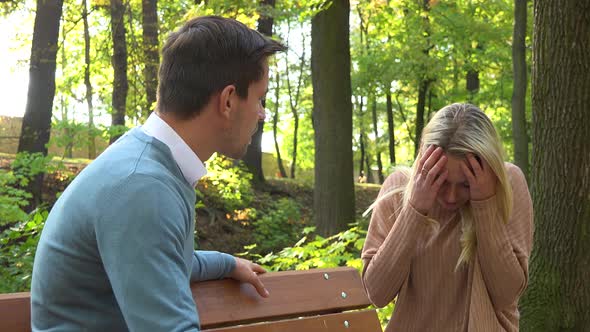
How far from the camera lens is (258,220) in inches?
616

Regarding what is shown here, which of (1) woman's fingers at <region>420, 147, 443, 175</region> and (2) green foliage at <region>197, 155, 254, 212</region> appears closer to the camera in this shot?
(1) woman's fingers at <region>420, 147, 443, 175</region>

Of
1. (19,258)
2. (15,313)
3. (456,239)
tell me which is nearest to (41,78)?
(19,258)

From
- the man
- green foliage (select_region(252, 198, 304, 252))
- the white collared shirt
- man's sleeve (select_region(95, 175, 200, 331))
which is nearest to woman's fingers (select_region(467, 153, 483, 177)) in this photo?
the man

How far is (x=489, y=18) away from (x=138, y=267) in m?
17.1

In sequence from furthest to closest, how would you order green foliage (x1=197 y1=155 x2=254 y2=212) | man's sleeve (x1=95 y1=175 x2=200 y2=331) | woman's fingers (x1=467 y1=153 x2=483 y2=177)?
green foliage (x1=197 y1=155 x2=254 y2=212) → woman's fingers (x1=467 y1=153 x2=483 y2=177) → man's sleeve (x1=95 y1=175 x2=200 y2=331)

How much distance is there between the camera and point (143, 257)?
1796mm

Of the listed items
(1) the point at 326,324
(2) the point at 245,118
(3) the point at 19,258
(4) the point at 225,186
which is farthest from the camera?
(4) the point at 225,186

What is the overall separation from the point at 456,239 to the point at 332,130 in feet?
23.9

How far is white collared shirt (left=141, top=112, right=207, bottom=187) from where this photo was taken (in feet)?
6.73

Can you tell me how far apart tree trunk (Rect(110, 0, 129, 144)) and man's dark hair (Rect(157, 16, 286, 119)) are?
12.0 metres

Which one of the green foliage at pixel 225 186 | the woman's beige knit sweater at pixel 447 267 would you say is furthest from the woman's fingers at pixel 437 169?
the green foliage at pixel 225 186

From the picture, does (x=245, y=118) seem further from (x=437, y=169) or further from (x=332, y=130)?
(x=332, y=130)

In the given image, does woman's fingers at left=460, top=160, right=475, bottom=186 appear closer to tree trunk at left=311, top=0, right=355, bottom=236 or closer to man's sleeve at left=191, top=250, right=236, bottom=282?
man's sleeve at left=191, top=250, right=236, bottom=282

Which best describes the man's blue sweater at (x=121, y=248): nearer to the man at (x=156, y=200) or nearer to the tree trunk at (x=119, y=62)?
the man at (x=156, y=200)
